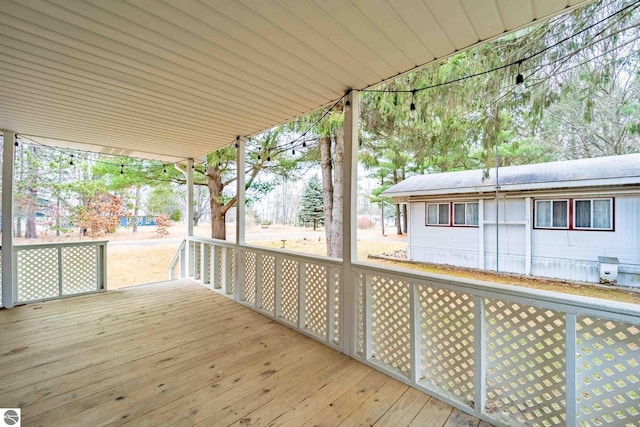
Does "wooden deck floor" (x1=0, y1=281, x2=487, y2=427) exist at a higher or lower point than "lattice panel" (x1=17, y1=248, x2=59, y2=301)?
lower

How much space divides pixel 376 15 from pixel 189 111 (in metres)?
2.46

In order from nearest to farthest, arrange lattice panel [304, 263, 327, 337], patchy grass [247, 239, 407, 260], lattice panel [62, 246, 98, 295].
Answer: lattice panel [304, 263, 327, 337]
lattice panel [62, 246, 98, 295]
patchy grass [247, 239, 407, 260]

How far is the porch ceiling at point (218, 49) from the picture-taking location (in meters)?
1.50

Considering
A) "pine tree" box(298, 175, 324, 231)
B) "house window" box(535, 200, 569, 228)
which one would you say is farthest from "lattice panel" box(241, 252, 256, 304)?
"pine tree" box(298, 175, 324, 231)

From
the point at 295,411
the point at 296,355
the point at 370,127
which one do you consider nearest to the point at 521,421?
the point at 295,411

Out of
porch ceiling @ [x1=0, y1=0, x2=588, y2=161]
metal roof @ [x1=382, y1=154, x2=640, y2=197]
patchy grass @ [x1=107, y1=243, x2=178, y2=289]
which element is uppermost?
porch ceiling @ [x1=0, y1=0, x2=588, y2=161]

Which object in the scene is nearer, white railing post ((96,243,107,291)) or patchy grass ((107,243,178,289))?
white railing post ((96,243,107,291))

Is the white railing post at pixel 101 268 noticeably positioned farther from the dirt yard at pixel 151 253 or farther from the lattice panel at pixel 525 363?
→ the lattice panel at pixel 525 363

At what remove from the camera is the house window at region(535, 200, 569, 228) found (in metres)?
5.62

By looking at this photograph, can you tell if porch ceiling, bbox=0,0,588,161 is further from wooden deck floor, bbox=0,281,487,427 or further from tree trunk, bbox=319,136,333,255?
tree trunk, bbox=319,136,333,255

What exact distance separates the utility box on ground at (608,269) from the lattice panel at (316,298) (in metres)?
5.83

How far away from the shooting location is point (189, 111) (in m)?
3.10

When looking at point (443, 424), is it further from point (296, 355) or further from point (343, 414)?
point (296, 355)

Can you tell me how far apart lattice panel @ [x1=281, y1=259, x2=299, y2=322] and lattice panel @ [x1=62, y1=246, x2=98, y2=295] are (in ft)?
12.5
